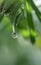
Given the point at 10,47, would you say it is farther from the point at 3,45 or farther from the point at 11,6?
the point at 11,6

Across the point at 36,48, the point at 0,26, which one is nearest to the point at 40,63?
the point at 36,48

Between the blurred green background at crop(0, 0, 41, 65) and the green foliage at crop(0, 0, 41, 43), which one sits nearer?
the green foliage at crop(0, 0, 41, 43)

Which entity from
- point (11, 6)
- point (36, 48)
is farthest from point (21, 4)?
point (36, 48)

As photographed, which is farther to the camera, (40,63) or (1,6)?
(40,63)

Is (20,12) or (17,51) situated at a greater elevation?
(20,12)

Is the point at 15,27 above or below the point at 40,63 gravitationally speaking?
above

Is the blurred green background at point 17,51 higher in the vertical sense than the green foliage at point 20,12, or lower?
lower

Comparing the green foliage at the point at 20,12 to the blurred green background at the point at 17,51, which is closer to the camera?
the green foliage at the point at 20,12

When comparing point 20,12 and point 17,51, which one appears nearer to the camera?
point 20,12

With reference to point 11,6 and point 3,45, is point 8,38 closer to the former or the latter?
point 3,45

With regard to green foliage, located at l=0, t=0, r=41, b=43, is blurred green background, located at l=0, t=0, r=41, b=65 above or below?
below
